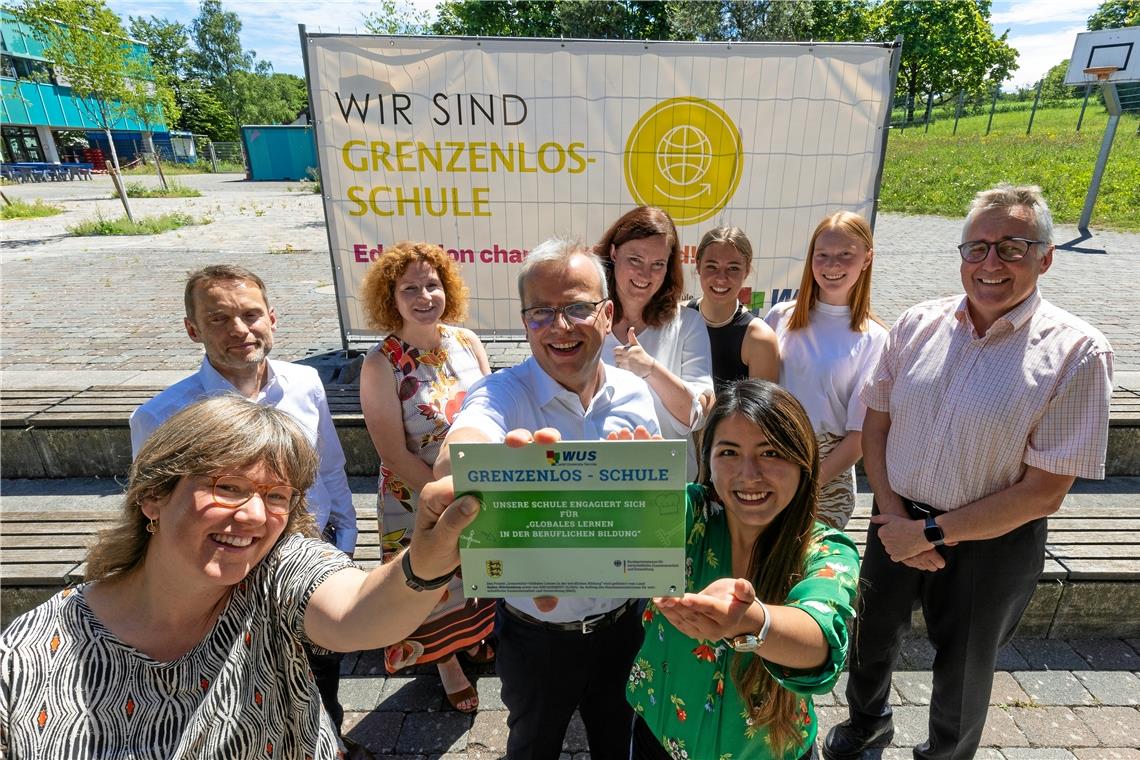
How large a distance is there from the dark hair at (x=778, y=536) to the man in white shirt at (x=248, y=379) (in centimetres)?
177

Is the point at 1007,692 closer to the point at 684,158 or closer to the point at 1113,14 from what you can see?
the point at 684,158

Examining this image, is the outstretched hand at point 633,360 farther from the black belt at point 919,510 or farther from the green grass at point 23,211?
the green grass at point 23,211

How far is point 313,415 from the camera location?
279cm

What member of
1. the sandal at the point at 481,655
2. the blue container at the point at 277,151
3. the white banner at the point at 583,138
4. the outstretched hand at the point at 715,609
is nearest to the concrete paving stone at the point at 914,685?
the sandal at the point at 481,655

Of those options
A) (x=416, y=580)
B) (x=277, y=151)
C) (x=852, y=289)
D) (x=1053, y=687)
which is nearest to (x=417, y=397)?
(x=416, y=580)

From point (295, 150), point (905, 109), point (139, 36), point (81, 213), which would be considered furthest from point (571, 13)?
point (139, 36)

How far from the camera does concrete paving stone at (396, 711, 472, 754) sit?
282 centimetres

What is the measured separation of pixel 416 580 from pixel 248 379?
1.68 metres

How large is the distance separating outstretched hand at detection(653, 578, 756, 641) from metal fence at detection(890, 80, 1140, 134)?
3297cm

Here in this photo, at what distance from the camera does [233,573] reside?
1.53 m

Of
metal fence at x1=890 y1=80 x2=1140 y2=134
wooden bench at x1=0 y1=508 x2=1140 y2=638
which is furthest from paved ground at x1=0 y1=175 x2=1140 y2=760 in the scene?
metal fence at x1=890 y1=80 x2=1140 y2=134

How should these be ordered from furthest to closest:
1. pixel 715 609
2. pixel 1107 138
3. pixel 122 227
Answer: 1. pixel 122 227
2. pixel 1107 138
3. pixel 715 609

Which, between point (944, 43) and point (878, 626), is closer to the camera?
point (878, 626)

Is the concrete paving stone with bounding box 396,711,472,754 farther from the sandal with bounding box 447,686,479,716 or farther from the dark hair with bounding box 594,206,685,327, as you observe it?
the dark hair with bounding box 594,206,685,327
